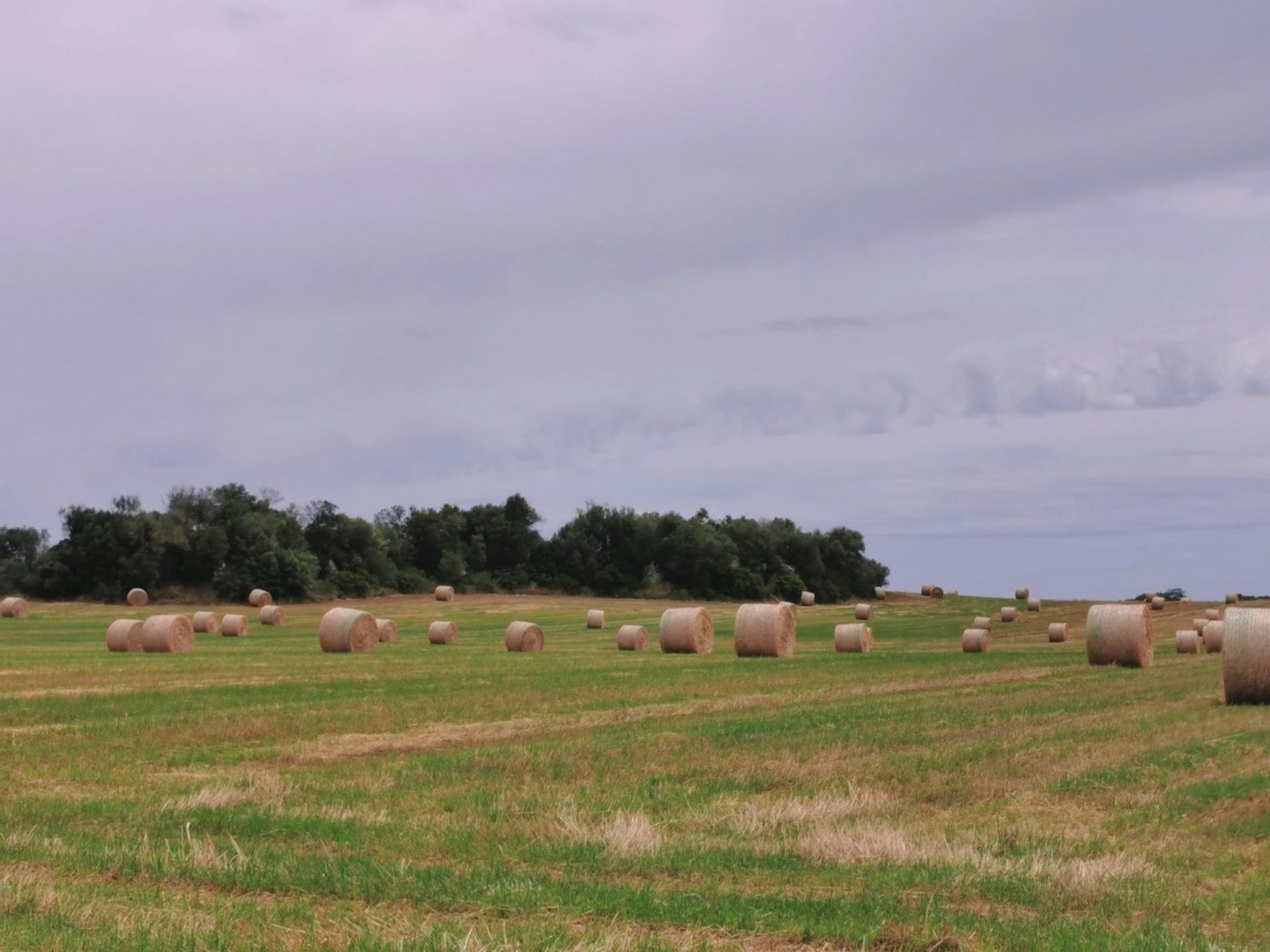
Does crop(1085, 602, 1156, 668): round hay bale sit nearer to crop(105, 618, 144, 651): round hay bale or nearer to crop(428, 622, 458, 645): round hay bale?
crop(428, 622, 458, 645): round hay bale

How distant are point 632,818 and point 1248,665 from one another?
13.9m

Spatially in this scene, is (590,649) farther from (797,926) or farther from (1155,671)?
(797,926)

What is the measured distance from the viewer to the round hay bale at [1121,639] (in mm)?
30406

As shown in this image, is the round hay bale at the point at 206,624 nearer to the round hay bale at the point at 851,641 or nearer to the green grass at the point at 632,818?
the round hay bale at the point at 851,641

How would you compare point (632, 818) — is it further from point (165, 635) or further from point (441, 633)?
point (441, 633)

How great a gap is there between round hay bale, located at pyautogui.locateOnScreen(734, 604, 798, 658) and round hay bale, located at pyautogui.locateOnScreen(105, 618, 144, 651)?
16.4m

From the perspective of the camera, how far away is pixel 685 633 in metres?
37.3

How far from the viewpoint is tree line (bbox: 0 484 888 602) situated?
81.1 metres

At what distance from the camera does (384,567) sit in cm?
9000

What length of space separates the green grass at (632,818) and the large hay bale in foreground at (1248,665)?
0.51 meters

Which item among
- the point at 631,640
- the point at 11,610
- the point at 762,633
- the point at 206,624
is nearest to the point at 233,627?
the point at 206,624

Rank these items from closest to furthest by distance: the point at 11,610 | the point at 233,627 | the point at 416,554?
the point at 233,627
the point at 11,610
the point at 416,554

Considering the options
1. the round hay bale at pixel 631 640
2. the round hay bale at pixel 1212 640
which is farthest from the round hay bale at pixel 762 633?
the round hay bale at pixel 1212 640

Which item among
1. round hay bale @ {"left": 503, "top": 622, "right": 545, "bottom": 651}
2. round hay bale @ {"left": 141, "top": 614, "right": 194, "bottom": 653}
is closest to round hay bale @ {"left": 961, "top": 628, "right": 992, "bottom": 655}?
round hay bale @ {"left": 503, "top": 622, "right": 545, "bottom": 651}
